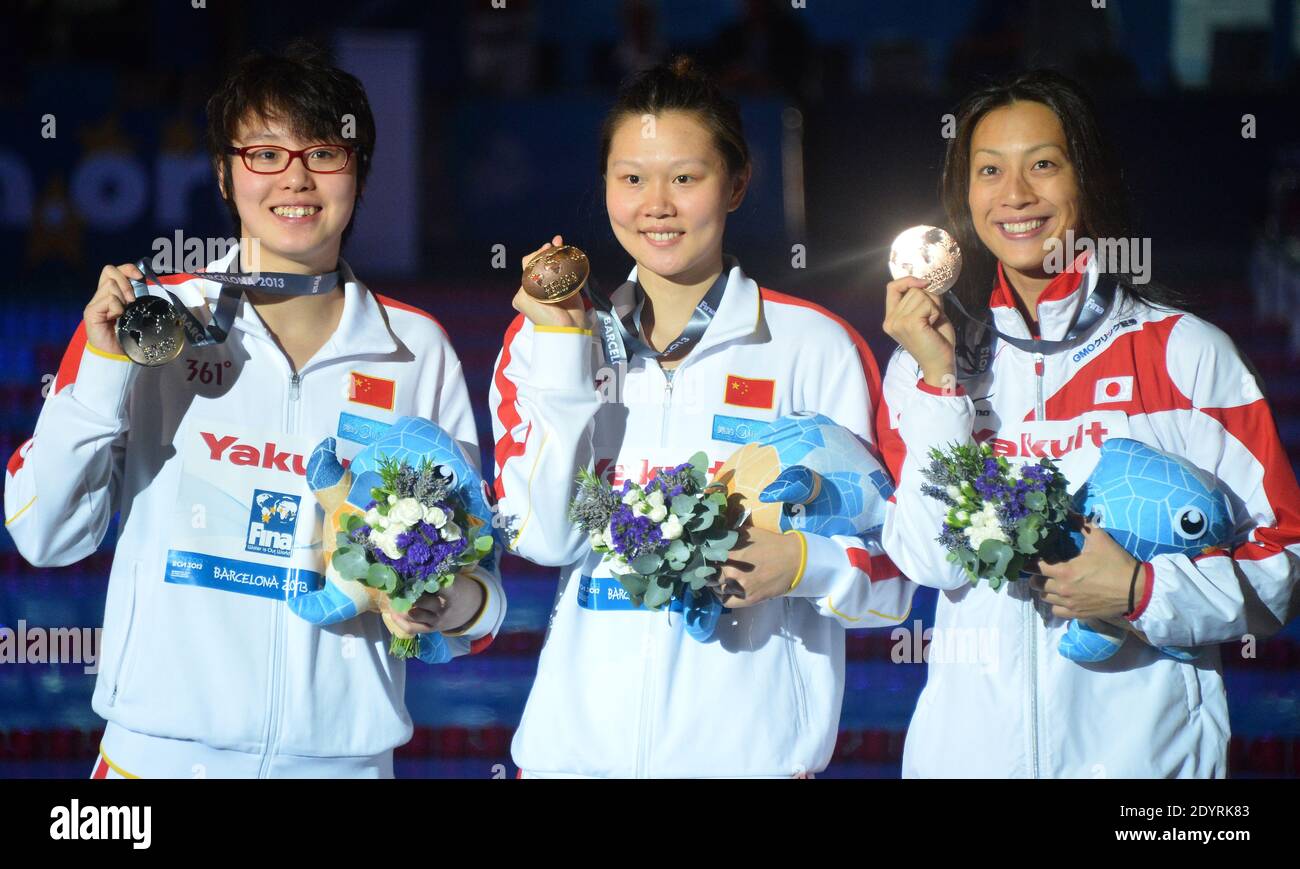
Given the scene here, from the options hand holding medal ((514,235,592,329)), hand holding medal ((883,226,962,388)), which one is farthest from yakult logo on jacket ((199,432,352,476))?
hand holding medal ((883,226,962,388))

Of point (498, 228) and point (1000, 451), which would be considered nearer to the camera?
point (1000, 451)

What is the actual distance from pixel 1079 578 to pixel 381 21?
7799 mm

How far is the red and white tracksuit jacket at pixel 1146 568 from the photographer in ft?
9.70

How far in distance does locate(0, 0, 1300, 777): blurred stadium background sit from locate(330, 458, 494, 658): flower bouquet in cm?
396

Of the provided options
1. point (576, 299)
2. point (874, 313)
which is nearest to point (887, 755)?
point (576, 299)

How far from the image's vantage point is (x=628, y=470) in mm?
3125

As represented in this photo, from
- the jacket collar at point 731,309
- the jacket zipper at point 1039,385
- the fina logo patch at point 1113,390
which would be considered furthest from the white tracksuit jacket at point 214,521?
the fina logo patch at point 1113,390

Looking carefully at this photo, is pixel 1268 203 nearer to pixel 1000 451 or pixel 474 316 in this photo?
pixel 474 316

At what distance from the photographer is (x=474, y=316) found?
7594 millimetres

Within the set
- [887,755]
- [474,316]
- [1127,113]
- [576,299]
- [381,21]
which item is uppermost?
[381,21]

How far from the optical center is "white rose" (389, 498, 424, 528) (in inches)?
111

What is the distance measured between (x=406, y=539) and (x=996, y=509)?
1096 mm

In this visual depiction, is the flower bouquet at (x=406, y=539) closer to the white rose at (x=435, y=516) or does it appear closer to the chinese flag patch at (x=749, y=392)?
the white rose at (x=435, y=516)

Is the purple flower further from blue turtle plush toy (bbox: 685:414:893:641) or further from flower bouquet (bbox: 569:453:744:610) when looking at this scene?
blue turtle plush toy (bbox: 685:414:893:641)
